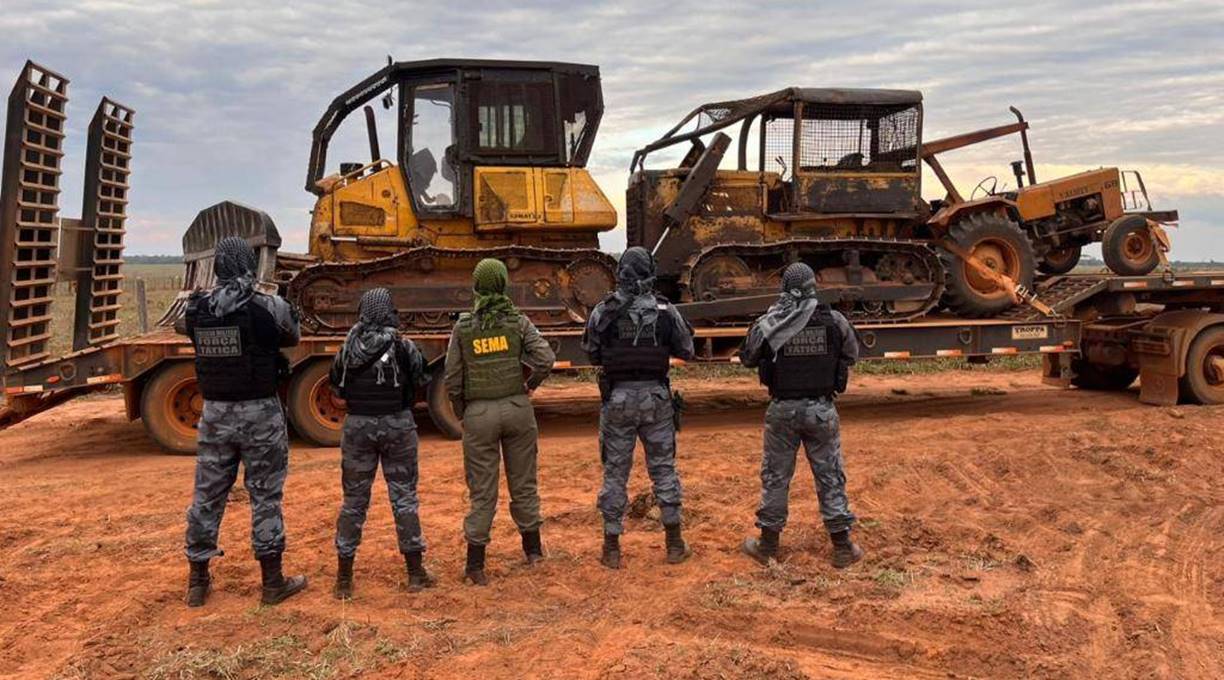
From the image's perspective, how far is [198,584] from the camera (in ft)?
18.1

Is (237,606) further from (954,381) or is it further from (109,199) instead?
(954,381)

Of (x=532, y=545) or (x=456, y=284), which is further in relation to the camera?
(x=456, y=284)

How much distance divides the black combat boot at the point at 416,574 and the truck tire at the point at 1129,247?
9.81m

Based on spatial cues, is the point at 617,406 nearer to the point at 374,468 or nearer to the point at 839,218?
the point at 374,468

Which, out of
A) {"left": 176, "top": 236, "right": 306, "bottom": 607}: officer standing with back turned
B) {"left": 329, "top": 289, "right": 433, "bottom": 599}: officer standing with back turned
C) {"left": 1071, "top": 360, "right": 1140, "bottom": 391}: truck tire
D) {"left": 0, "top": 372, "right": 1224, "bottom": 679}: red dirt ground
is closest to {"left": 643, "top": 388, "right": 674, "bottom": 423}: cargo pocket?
{"left": 0, "top": 372, "right": 1224, "bottom": 679}: red dirt ground

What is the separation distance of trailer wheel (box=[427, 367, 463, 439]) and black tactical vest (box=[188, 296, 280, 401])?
186 inches

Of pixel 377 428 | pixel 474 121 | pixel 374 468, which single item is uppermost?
pixel 474 121

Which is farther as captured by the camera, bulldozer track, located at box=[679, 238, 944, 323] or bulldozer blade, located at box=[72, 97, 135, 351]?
bulldozer track, located at box=[679, 238, 944, 323]

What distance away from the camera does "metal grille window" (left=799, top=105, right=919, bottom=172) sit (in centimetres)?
1127

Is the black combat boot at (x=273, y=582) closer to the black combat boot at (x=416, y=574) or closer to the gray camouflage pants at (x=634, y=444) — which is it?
the black combat boot at (x=416, y=574)

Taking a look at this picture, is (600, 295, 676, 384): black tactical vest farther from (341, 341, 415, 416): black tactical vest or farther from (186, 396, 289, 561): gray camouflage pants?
(186, 396, 289, 561): gray camouflage pants

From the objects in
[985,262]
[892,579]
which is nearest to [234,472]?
[892,579]

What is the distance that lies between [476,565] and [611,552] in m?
→ 0.85

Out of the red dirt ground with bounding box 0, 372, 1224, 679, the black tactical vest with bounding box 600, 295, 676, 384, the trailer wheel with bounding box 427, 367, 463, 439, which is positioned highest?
the black tactical vest with bounding box 600, 295, 676, 384
